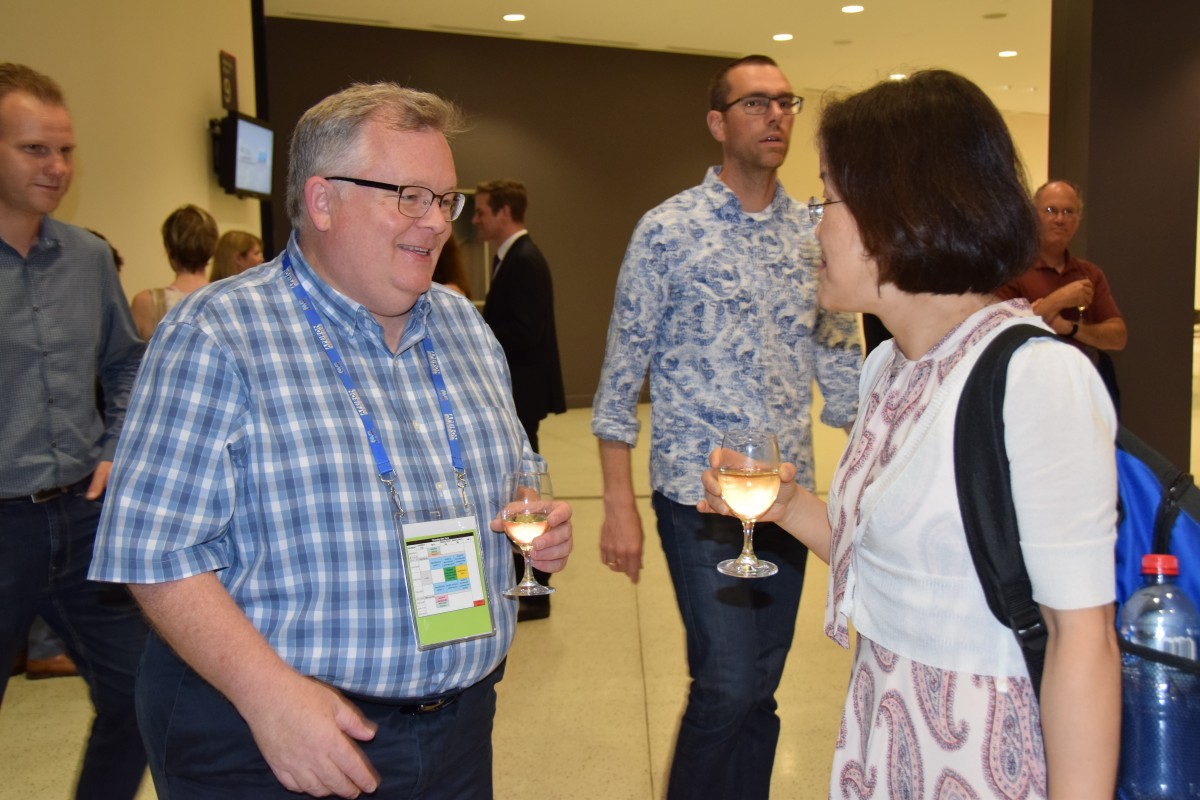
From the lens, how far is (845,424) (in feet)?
8.81

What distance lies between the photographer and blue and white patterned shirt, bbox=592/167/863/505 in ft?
7.95

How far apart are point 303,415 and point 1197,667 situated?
1.16m

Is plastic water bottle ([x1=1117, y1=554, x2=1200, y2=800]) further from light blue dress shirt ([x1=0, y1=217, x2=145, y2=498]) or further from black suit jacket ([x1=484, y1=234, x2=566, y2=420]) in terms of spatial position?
black suit jacket ([x1=484, y1=234, x2=566, y2=420])

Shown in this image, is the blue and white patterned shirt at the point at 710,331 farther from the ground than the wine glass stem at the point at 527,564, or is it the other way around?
the blue and white patterned shirt at the point at 710,331

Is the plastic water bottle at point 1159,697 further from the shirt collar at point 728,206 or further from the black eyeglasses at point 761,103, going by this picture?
the black eyeglasses at point 761,103

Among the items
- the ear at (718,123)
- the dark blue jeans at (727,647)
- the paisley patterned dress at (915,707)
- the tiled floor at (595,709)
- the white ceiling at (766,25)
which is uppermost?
the white ceiling at (766,25)

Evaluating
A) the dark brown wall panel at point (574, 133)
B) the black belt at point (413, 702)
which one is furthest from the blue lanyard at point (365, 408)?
the dark brown wall panel at point (574, 133)

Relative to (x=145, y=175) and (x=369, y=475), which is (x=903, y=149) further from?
(x=145, y=175)

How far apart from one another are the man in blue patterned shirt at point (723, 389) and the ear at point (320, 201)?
1014 mm

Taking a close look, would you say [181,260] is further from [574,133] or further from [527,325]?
[574,133]

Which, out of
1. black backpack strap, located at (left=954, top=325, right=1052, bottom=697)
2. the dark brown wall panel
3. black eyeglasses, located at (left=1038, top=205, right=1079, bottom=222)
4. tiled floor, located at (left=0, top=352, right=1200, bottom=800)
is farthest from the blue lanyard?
the dark brown wall panel

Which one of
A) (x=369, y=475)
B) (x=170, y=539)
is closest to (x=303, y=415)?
(x=369, y=475)

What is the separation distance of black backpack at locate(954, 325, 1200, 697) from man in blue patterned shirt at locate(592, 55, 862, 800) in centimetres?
117

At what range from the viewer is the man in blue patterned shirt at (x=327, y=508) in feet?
4.45
